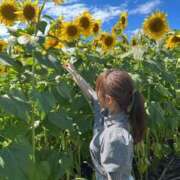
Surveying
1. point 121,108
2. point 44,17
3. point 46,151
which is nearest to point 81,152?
point 46,151

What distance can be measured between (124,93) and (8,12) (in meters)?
1.49

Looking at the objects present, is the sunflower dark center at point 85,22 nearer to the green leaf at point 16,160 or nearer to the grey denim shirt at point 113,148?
the grey denim shirt at point 113,148

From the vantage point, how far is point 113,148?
240 centimetres

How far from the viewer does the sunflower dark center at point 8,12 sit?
3.72m

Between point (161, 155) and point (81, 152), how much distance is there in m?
0.70

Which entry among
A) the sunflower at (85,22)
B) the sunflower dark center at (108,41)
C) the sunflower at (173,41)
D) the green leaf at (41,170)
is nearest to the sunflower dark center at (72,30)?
the sunflower at (85,22)

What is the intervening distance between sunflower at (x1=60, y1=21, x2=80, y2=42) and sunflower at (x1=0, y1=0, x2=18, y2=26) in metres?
0.58

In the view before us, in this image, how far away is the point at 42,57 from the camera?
2.95 meters

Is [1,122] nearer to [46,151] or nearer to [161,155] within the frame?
[46,151]

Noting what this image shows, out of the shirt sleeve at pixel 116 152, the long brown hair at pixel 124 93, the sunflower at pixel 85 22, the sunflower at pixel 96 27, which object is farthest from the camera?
the sunflower at pixel 96 27

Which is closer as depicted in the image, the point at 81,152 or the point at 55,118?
the point at 55,118

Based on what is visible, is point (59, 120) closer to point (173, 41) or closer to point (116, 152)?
point (116, 152)

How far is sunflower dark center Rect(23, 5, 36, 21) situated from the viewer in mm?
3503

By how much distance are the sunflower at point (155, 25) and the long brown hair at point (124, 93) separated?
1788mm
